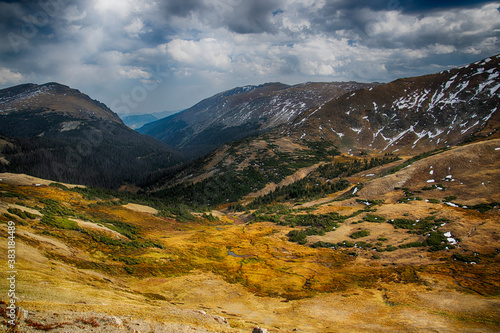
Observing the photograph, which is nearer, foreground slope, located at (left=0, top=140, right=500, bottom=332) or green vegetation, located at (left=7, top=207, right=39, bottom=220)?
foreground slope, located at (left=0, top=140, right=500, bottom=332)

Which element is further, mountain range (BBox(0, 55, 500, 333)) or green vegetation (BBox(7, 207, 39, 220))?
green vegetation (BBox(7, 207, 39, 220))

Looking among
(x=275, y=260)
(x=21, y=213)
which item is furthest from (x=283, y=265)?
(x=21, y=213)

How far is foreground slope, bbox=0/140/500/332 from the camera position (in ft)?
69.9

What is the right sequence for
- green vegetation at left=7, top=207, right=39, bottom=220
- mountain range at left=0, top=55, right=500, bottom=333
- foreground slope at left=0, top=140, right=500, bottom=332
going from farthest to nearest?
green vegetation at left=7, top=207, right=39, bottom=220 → foreground slope at left=0, top=140, right=500, bottom=332 → mountain range at left=0, top=55, right=500, bottom=333

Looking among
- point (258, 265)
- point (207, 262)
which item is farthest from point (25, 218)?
point (258, 265)

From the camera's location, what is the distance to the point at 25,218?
38500 millimetres

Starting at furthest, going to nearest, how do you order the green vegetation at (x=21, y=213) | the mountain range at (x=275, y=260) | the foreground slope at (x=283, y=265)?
the green vegetation at (x=21, y=213) → the foreground slope at (x=283, y=265) → the mountain range at (x=275, y=260)

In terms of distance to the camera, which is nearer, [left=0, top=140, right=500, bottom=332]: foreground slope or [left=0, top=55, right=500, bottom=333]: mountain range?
[left=0, top=55, right=500, bottom=333]: mountain range

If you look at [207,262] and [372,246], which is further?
[372,246]

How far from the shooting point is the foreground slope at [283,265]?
839 inches

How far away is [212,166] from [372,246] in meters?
143

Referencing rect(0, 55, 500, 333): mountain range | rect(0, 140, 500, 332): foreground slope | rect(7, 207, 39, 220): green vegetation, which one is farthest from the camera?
rect(7, 207, 39, 220): green vegetation

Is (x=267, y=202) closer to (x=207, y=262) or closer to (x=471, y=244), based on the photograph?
(x=207, y=262)

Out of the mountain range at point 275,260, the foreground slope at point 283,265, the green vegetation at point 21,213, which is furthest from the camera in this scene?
the green vegetation at point 21,213
